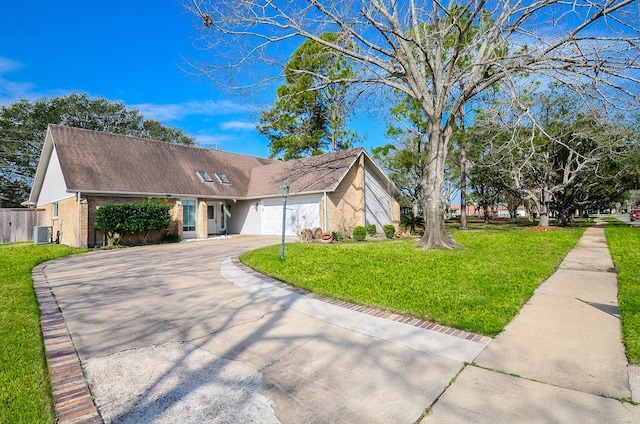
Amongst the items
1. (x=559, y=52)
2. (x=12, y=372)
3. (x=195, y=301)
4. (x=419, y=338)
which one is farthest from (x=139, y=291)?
→ (x=559, y=52)

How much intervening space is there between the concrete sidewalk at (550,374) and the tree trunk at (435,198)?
6158 millimetres

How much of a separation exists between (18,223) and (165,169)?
8478 millimetres

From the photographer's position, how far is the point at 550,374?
10.0 ft

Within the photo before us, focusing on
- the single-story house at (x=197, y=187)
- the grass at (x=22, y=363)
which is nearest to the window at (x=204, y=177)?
the single-story house at (x=197, y=187)

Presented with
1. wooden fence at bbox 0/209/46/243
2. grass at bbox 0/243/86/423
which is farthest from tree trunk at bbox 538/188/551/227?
wooden fence at bbox 0/209/46/243

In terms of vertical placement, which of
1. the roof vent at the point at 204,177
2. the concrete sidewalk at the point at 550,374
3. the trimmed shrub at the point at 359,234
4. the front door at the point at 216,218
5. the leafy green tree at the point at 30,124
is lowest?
the concrete sidewalk at the point at 550,374

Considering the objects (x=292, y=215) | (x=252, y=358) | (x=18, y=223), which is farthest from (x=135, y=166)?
(x=252, y=358)

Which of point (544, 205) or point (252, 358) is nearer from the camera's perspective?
point (252, 358)

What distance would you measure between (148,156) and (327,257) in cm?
1450

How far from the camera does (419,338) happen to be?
3953 millimetres

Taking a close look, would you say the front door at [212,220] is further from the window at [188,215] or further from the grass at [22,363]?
the grass at [22,363]

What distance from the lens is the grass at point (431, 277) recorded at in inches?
191

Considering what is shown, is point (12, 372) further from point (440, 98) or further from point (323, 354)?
point (440, 98)

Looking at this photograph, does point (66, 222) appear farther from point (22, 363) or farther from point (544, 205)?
point (544, 205)
